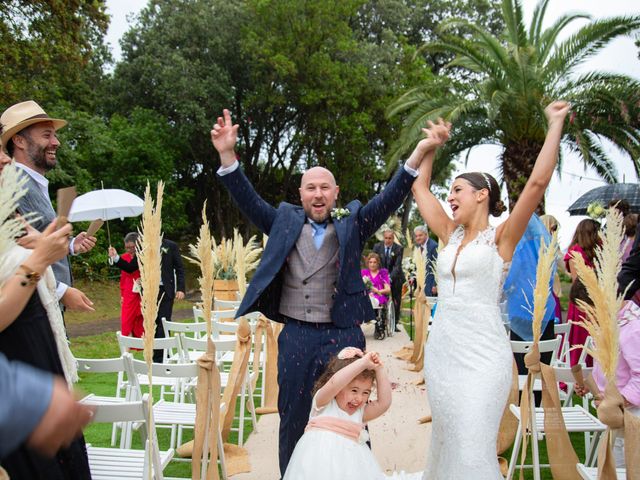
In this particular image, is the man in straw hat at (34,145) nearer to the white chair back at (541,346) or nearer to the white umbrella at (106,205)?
the white chair back at (541,346)

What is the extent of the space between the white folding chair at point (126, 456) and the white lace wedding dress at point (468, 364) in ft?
5.24

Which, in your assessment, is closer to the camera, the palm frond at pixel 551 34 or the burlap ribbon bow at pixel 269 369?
the burlap ribbon bow at pixel 269 369

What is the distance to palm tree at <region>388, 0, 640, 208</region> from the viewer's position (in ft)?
48.7

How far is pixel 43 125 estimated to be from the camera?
3.98m

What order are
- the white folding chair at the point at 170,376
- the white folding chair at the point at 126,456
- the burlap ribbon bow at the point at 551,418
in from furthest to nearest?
the white folding chair at the point at 170,376 < the burlap ribbon bow at the point at 551,418 < the white folding chair at the point at 126,456

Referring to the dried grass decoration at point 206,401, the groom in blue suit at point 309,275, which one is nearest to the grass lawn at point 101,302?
the dried grass decoration at point 206,401

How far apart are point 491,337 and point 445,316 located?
0.30m

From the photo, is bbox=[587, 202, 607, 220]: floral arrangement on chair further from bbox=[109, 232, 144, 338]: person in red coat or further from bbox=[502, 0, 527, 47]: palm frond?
bbox=[502, 0, 527, 47]: palm frond

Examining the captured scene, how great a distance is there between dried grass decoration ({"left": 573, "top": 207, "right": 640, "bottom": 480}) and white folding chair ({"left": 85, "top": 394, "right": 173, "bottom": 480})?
7.52 ft

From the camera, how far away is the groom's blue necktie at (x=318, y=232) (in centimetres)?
428

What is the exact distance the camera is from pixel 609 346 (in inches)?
126

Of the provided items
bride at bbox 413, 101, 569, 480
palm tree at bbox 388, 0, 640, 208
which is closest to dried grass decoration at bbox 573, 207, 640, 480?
bride at bbox 413, 101, 569, 480

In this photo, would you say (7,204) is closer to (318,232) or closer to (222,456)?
(318,232)

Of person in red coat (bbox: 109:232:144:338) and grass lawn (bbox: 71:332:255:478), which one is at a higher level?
person in red coat (bbox: 109:232:144:338)
